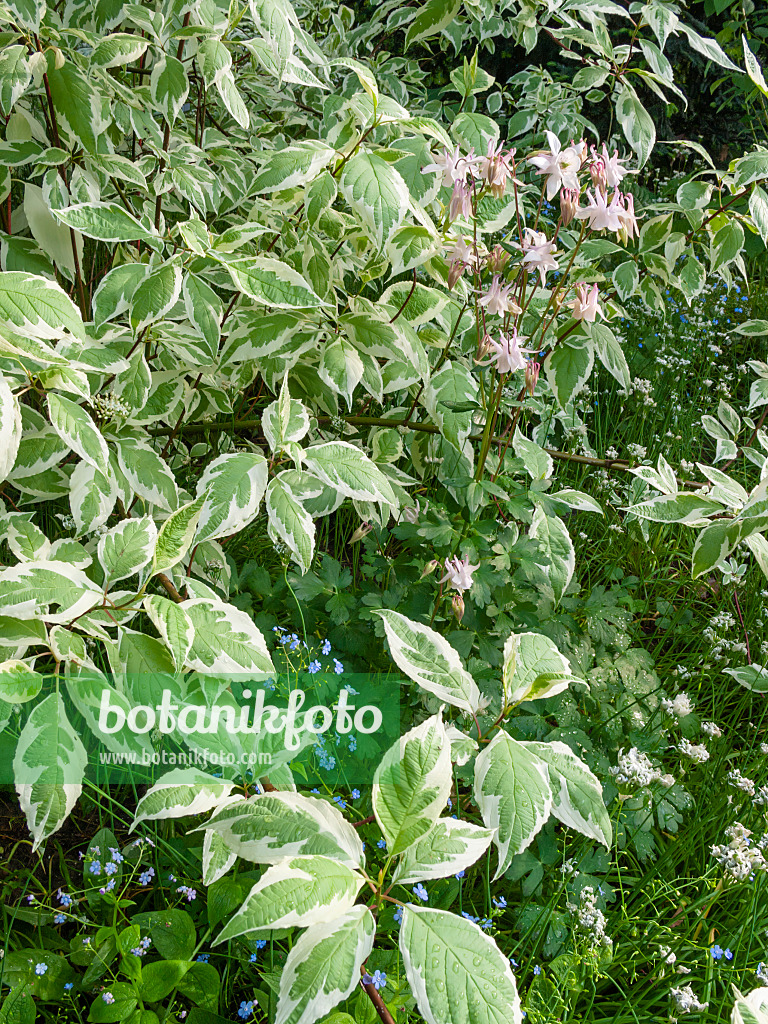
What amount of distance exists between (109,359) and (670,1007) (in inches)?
54.3

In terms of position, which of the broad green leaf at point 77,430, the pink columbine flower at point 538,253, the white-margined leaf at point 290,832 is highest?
the pink columbine flower at point 538,253

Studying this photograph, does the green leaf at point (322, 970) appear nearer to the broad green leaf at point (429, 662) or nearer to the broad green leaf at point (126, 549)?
the broad green leaf at point (429, 662)

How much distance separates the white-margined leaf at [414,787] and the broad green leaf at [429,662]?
183mm

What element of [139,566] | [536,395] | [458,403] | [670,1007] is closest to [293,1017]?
[139,566]

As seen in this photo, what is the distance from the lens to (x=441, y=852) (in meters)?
0.82

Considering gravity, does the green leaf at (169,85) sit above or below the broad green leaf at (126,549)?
above

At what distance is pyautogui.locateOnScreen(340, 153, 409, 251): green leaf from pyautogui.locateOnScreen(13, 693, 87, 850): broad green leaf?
0.78 metres

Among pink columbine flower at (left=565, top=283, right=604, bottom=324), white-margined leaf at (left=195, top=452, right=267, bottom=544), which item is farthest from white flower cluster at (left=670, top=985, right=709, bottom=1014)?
pink columbine flower at (left=565, top=283, right=604, bottom=324)

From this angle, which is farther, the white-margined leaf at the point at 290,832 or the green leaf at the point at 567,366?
the green leaf at the point at 567,366

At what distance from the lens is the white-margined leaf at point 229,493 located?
3.67ft

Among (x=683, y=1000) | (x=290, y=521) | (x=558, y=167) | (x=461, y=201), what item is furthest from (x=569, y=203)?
(x=683, y=1000)

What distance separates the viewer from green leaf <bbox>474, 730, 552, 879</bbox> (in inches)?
35.9

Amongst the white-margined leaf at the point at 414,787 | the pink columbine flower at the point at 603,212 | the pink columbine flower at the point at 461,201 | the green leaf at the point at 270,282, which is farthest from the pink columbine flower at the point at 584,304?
the white-margined leaf at the point at 414,787

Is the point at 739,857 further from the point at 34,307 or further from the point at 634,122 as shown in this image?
the point at 634,122
